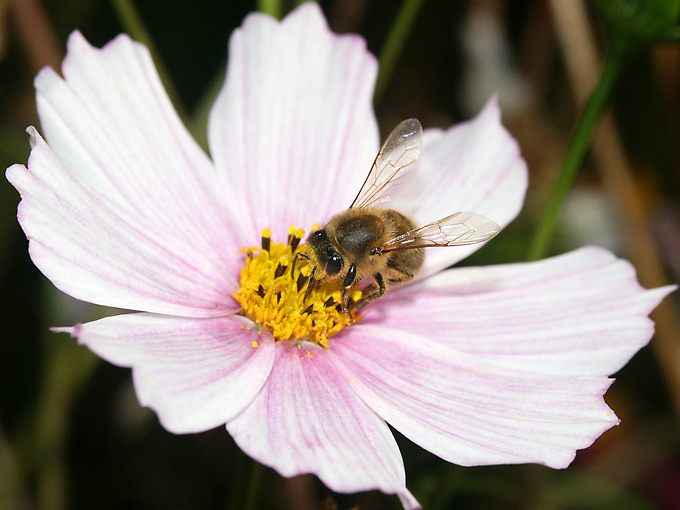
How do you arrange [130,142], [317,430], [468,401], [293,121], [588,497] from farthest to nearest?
[588,497] → [293,121] → [130,142] → [468,401] → [317,430]

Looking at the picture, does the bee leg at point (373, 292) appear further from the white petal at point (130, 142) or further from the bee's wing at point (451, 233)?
the white petal at point (130, 142)

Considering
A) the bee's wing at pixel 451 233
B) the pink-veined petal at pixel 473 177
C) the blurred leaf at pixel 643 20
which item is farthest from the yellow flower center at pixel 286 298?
the blurred leaf at pixel 643 20

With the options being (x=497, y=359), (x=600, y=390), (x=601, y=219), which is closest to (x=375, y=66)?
(x=497, y=359)

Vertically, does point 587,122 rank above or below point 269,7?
below

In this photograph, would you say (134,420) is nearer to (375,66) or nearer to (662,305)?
(375,66)

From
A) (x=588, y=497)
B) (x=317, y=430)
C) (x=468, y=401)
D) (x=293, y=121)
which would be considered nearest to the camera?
(x=317, y=430)

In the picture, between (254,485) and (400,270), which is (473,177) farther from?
(254,485)

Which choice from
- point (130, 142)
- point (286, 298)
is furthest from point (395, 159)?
point (130, 142)
